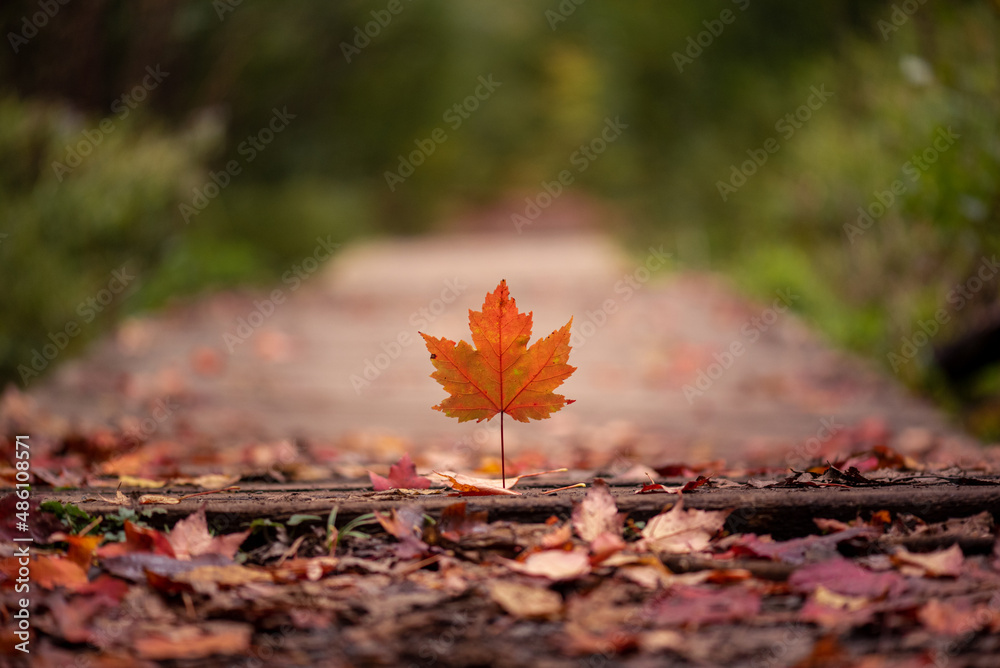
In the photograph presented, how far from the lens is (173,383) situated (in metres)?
5.87

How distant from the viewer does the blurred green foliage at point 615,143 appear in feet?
17.8

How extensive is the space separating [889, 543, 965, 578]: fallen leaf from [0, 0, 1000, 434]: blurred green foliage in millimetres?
3455

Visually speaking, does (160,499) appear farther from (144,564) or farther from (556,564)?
(556,564)

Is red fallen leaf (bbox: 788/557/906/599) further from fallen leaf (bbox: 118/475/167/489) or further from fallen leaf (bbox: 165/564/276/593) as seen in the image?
fallen leaf (bbox: 118/475/167/489)

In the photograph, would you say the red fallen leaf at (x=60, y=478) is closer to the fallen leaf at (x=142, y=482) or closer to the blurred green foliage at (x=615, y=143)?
the fallen leaf at (x=142, y=482)

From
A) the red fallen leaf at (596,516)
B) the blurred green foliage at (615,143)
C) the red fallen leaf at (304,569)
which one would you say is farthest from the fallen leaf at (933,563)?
the blurred green foliage at (615,143)
